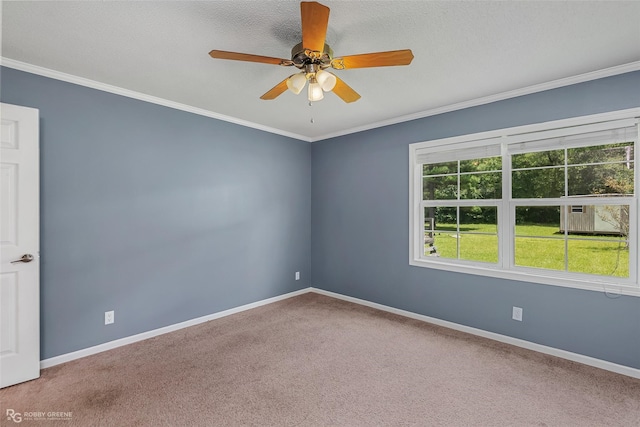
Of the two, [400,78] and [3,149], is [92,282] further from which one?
[400,78]

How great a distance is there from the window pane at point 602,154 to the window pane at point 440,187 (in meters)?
1.05

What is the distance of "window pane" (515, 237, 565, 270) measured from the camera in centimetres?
280

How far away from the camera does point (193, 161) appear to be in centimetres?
339

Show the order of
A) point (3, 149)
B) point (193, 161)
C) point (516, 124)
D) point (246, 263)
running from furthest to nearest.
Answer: point (246, 263)
point (193, 161)
point (516, 124)
point (3, 149)

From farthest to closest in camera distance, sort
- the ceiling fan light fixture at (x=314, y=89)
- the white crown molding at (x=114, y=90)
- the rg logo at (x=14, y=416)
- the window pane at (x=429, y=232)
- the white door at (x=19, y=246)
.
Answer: the window pane at (x=429, y=232)
the white crown molding at (x=114, y=90)
the white door at (x=19, y=246)
the ceiling fan light fixture at (x=314, y=89)
the rg logo at (x=14, y=416)

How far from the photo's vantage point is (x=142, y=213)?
9.86 ft

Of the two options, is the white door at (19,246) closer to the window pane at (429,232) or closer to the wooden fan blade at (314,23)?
the wooden fan blade at (314,23)

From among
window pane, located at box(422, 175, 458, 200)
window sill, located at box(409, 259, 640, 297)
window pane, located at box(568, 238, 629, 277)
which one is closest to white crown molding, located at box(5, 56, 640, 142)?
window pane, located at box(422, 175, 458, 200)

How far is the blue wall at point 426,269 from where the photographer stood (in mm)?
2469

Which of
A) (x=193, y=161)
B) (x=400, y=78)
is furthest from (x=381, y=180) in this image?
(x=193, y=161)

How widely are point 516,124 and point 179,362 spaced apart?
3.84 metres

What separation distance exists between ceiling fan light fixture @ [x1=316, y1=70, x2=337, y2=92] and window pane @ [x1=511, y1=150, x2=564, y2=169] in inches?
87.5

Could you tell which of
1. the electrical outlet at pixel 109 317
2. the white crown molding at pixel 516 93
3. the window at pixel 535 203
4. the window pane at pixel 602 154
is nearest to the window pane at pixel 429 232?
the window at pixel 535 203

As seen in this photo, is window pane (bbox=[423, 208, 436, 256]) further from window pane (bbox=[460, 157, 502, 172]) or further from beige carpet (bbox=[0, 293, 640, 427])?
beige carpet (bbox=[0, 293, 640, 427])
